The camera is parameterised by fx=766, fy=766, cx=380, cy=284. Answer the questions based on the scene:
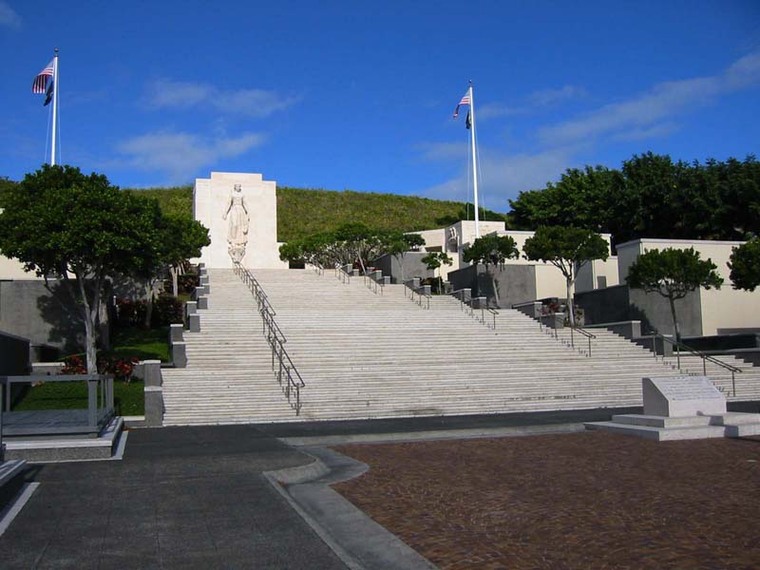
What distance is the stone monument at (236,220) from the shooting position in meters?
46.1

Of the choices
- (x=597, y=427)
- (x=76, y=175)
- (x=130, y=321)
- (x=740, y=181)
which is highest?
(x=740, y=181)

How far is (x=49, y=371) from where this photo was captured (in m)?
23.1

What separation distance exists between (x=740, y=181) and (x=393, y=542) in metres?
45.6

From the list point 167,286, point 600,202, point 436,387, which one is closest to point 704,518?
point 436,387

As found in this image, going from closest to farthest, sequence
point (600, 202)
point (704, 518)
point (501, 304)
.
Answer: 1. point (704, 518)
2. point (501, 304)
3. point (600, 202)

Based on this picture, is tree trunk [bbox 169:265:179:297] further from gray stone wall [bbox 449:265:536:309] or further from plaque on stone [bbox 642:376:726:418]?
plaque on stone [bbox 642:376:726:418]

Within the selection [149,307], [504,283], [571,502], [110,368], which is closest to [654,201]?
[504,283]

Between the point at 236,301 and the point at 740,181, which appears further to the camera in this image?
the point at 740,181

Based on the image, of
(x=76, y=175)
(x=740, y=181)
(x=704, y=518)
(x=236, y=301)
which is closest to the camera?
(x=704, y=518)

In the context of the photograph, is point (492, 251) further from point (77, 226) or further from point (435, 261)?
point (77, 226)

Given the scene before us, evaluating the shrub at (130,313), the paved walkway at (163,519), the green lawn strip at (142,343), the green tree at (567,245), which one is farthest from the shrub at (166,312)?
the paved walkway at (163,519)

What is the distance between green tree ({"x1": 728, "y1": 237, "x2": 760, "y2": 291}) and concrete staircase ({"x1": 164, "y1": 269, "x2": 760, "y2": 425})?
3.81 meters

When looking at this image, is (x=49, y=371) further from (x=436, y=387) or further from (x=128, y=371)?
(x=436, y=387)

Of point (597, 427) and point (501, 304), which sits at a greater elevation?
point (501, 304)
